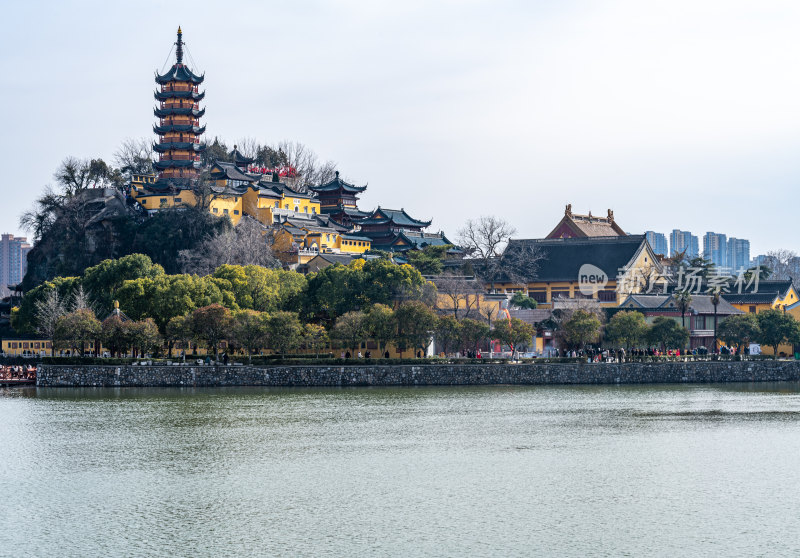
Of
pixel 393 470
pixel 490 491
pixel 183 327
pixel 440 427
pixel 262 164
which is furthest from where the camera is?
pixel 262 164

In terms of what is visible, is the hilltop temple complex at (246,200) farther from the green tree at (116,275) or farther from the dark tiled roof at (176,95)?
the green tree at (116,275)

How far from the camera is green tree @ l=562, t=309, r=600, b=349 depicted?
68312 mm

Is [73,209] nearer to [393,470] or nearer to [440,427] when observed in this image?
[440,427]

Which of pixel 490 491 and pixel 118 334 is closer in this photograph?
pixel 490 491

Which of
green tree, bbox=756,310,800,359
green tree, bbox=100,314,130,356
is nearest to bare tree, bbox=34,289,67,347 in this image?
green tree, bbox=100,314,130,356

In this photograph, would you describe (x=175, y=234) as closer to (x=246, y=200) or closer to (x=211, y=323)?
(x=246, y=200)

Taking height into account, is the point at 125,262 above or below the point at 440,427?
above

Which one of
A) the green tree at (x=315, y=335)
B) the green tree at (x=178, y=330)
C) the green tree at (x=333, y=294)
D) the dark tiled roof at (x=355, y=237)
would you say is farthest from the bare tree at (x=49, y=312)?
the dark tiled roof at (x=355, y=237)

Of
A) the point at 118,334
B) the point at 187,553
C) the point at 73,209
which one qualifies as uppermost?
the point at 73,209

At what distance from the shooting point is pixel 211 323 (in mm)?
60094

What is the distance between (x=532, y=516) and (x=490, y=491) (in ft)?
10.2

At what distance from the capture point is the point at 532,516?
27531 mm

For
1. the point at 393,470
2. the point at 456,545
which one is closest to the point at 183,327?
the point at 393,470

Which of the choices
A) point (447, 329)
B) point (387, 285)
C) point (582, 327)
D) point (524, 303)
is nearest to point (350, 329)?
point (387, 285)
